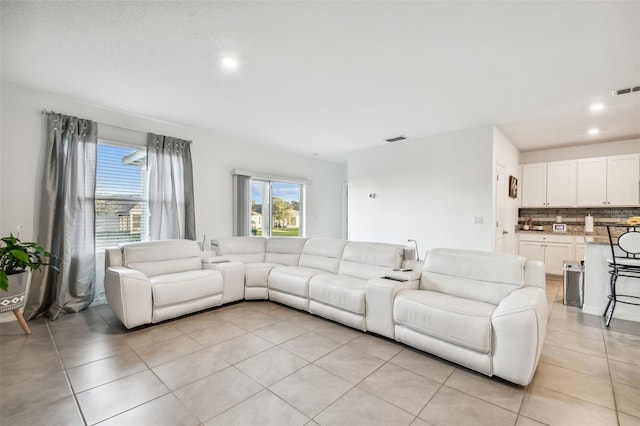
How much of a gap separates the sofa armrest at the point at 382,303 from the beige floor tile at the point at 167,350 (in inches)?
65.8

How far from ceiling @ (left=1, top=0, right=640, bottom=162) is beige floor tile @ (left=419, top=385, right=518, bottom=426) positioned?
264 cm

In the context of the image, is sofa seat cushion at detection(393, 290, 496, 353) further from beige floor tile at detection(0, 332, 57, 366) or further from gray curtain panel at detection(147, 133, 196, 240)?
gray curtain panel at detection(147, 133, 196, 240)

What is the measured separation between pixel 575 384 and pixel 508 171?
404cm

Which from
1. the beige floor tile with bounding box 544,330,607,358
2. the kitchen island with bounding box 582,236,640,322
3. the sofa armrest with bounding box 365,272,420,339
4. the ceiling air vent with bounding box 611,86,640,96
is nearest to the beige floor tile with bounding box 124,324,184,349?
the sofa armrest with bounding box 365,272,420,339

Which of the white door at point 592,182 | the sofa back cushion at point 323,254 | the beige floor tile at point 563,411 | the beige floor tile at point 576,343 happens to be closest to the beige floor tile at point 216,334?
the sofa back cushion at point 323,254

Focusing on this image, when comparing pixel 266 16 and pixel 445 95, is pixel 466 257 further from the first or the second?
pixel 266 16

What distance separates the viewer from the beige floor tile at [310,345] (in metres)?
2.49

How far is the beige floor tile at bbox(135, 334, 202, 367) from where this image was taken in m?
2.38

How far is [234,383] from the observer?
80.7 inches

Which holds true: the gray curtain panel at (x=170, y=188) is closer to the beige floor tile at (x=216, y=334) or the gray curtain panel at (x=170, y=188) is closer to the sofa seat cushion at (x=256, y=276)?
the sofa seat cushion at (x=256, y=276)

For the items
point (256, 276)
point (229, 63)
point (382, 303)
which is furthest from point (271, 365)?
point (229, 63)

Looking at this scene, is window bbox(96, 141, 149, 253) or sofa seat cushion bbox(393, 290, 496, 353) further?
window bbox(96, 141, 149, 253)

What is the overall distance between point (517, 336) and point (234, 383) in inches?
80.0

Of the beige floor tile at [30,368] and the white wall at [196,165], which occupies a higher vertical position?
the white wall at [196,165]
